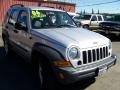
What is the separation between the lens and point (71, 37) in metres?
6.10

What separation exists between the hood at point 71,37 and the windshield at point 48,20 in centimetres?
37

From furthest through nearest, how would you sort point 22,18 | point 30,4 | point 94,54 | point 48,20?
point 30,4, point 22,18, point 48,20, point 94,54

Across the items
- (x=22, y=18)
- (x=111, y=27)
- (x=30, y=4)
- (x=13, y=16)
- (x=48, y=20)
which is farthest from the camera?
(x=30, y=4)

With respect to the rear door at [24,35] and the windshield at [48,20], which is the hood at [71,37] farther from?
the rear door at [24,35]

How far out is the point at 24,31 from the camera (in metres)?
7.23

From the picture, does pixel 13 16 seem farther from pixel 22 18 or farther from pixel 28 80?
pixel 28 80

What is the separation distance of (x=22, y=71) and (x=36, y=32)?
184cm

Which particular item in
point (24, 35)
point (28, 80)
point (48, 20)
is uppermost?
point (48, 20)

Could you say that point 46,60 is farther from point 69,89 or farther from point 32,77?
point 32,77

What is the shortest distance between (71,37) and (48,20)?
139cm

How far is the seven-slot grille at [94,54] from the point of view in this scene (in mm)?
5766

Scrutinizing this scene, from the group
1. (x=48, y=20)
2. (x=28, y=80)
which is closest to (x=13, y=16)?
(x=48, y=20)

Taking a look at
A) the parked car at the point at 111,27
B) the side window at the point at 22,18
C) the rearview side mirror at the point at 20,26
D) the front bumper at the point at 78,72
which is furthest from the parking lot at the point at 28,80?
the parked car at the point at 111,27

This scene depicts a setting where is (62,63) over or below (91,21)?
below
